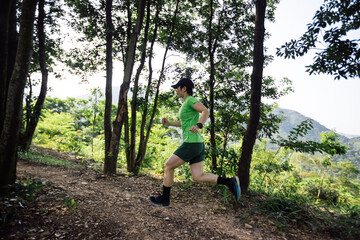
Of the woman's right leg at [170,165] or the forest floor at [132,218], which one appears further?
the woman's right leg at [170,165]

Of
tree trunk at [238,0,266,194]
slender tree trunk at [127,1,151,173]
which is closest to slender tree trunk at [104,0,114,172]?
slender tree trunk at [127,1,151,173]

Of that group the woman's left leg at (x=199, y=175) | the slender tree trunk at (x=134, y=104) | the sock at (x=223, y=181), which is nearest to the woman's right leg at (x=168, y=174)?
the woman's left leg at (x=199, y=175)

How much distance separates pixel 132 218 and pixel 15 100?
8.15 ft

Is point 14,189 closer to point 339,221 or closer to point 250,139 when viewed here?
point 250,139

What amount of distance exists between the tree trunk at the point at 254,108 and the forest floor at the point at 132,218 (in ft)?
2.00

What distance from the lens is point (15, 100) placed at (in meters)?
2.67

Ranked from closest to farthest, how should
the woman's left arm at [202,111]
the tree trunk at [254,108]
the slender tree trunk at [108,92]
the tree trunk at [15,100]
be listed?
the tree trunk at [15,100]
the woman's left arm at [202,111]
the tree trunk at [254,108]
the slender tree trunk at [108,92]

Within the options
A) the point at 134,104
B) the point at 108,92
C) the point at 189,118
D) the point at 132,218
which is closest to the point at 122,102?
the point at 108,92

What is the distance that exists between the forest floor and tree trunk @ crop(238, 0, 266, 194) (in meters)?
0.61

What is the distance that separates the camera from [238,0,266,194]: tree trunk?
4.59 m

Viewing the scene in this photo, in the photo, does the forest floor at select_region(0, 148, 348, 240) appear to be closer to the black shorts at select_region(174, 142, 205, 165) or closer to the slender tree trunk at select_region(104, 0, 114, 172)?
the black shorts at select_region(174, 142, 205, 165)

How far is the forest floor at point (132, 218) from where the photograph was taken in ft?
7.83

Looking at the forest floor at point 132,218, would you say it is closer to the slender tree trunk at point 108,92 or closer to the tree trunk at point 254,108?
the tree trunk at point 254,108

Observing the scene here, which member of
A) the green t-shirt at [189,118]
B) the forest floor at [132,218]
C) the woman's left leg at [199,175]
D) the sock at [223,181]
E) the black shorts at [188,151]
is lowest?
the forest floor at [132,218]
